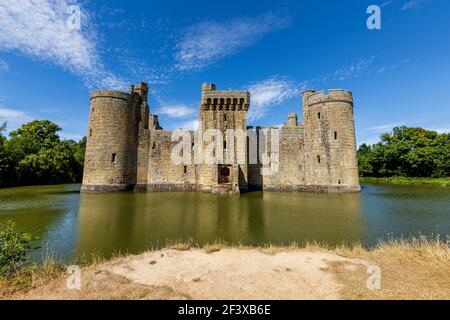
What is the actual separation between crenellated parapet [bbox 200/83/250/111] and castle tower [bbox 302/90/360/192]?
7.03m

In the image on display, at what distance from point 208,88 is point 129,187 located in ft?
42.4

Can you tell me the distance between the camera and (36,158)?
96.5 feet

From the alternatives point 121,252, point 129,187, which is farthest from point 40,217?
point 129,187

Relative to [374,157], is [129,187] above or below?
below

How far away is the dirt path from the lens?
3896mm

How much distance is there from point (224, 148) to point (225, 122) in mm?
2674

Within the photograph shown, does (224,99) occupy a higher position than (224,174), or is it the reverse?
(224,99)

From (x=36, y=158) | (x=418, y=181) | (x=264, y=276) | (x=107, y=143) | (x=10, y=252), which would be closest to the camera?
(x=264, y=276)

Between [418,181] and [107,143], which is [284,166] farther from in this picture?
[418,181]

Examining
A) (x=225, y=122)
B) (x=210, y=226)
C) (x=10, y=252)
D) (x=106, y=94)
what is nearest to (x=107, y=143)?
(x=106, y=94)

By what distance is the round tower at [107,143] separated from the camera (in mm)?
22078

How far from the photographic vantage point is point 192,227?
9562 millimetres

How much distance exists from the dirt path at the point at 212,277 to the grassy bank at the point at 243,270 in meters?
0.02
